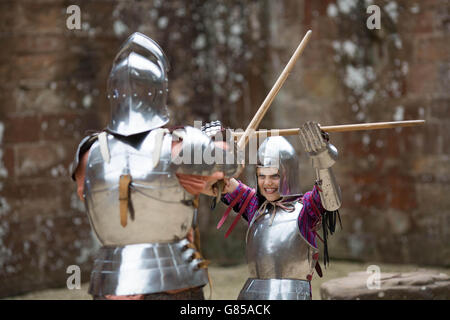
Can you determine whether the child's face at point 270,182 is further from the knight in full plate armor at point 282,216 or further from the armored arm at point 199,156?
the armored arm at point 199,156

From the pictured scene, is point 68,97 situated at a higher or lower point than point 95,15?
lower

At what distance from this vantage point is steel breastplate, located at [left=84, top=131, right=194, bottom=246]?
8.66 ft

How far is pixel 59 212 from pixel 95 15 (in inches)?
66.8

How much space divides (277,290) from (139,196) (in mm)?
811

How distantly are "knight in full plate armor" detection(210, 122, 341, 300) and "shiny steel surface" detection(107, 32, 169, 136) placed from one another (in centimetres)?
57

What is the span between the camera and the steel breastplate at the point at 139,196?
2.64 metres

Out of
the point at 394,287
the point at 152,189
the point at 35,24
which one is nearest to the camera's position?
the point at 152,189

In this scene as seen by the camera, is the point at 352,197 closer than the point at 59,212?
No

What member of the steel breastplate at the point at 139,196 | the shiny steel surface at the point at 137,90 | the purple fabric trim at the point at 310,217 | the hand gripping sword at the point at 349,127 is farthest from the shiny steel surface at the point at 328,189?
the shiny steel surface at the point at 137,90

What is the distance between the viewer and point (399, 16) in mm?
5668

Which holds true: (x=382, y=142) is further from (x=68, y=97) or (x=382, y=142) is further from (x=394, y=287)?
(x=68, y=97)

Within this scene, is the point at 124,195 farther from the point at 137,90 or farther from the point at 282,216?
the point at 282,216

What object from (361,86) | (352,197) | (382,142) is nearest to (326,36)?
(361,86)

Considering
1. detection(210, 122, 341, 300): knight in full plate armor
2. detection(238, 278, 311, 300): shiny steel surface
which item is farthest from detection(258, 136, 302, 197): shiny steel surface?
detection(238, 278, 311, 300): shiny steel surface
